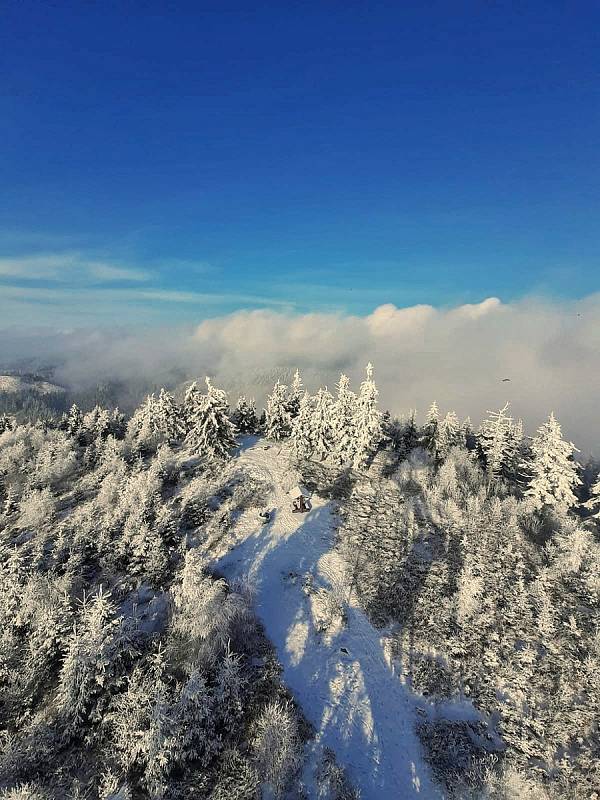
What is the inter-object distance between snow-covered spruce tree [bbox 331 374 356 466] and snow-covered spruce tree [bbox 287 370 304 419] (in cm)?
1187

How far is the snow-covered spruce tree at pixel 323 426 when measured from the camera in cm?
4697

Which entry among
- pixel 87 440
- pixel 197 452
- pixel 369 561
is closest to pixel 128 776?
pixel 369 561

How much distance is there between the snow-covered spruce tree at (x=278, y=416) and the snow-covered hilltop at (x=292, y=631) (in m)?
13.4

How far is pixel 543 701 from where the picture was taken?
1992 cm

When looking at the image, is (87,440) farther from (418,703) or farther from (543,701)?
(543,701)

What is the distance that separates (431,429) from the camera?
58594 millimetres

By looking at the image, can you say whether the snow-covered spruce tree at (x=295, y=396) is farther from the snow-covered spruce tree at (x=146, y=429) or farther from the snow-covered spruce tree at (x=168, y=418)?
the snow-covered spruce tree at (x=146, y=429)

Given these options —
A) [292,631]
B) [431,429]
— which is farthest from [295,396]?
[292,631]

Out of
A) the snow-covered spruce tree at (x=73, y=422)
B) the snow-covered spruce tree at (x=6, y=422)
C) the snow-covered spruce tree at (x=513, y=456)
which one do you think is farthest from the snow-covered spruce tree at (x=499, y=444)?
the snow-covered spruce tree at (x=6, y=422)

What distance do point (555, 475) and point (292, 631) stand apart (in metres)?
33.1

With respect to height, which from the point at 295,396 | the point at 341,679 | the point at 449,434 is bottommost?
the point at 341,679

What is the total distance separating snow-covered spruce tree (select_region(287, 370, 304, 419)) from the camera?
58625 mm

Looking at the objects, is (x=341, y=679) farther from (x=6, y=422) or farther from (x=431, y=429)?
(x=6, y=422)

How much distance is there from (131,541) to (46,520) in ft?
31.9
